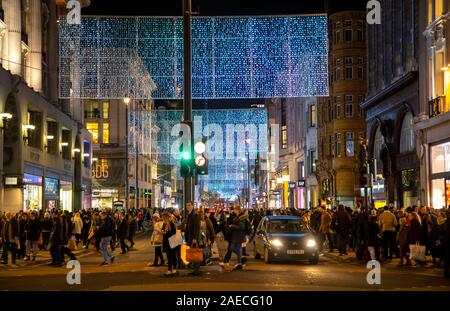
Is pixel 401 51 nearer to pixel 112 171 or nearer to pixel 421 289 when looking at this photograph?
pixel 421 289

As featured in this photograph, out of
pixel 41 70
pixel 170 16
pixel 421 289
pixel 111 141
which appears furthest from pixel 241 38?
pixel 111 141

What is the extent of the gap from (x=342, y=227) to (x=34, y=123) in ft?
83.1

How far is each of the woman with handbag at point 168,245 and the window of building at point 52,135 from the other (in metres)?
31.4

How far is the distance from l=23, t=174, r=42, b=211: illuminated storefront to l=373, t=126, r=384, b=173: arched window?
69.3 feet

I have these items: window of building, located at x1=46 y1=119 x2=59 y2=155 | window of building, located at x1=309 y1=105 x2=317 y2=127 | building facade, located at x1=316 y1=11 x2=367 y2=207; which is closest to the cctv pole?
window of building, located at x1=46 y1=119 x2=59 y2=155

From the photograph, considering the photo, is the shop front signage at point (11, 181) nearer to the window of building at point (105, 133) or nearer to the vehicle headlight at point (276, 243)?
the vehicle headlight at point (276, 243)

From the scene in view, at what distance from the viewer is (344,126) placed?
57.1m

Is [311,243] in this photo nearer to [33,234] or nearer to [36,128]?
[33,234]

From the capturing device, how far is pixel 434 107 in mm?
32781

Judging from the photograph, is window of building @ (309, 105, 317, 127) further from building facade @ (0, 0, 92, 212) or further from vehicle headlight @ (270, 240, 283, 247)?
vehicle headlight @ (270, 240, 283, 247)

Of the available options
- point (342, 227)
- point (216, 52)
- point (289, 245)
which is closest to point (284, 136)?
point (216, 52)

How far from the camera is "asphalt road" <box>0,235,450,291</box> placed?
16.1 metres

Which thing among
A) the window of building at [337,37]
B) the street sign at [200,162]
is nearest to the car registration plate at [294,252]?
the street sign at [200,162]
